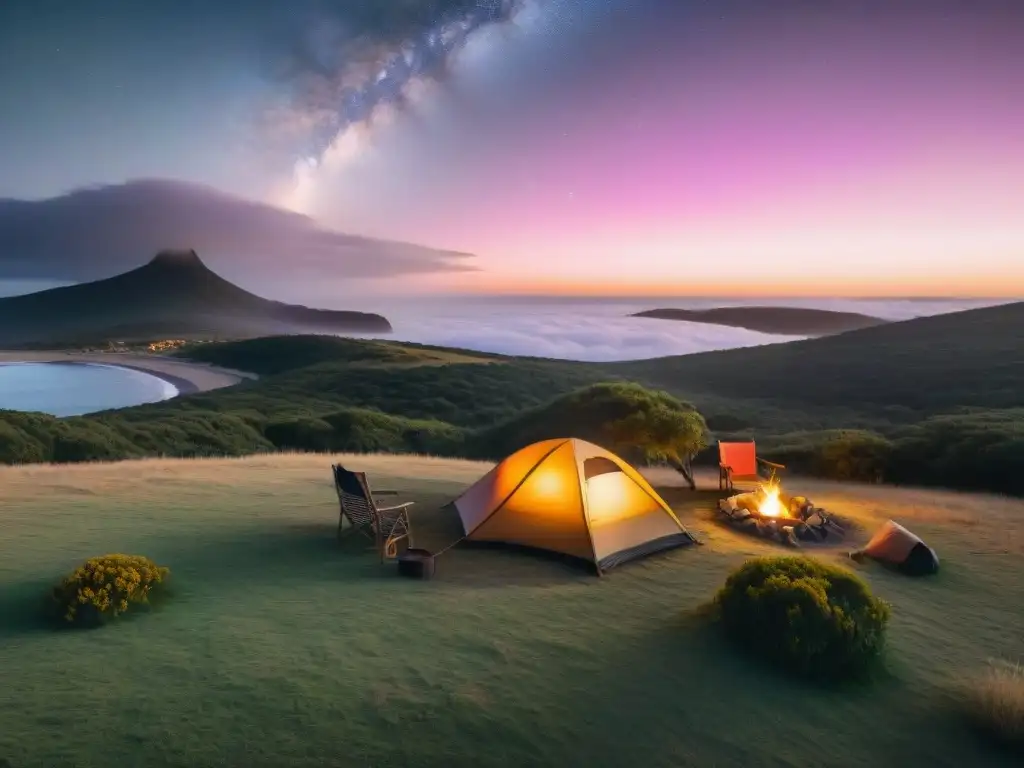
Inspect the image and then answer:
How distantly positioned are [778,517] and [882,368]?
235 ft

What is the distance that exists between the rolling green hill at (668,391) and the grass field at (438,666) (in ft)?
69.4

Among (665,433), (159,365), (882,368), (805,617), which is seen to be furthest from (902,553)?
(159,365)

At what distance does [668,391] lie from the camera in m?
75.1

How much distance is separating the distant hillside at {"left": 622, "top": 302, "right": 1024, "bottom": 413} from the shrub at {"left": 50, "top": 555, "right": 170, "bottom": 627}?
2481 inches

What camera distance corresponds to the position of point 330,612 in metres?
8.29

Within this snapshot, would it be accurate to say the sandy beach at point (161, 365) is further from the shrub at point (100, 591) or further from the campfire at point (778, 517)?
the shrub at point (100, 591)

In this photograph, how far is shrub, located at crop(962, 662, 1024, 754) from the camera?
6.52 meters

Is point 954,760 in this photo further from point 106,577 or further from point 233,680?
point 106,577

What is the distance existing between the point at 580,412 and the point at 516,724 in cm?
3835

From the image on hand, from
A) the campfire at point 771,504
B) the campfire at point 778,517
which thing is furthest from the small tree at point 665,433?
the campfire at point 771,504

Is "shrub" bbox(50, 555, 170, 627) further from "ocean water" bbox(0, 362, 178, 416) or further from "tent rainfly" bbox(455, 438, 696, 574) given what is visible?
"ocean water" bbox(0, 362, 178, 416)

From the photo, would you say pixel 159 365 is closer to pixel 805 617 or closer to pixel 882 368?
pixel 882 368

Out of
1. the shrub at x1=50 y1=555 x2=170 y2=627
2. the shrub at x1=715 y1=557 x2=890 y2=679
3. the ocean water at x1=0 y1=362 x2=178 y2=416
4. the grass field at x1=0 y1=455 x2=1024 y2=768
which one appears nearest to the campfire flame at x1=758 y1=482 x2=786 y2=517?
the grass field at x1=0 y1=455 x2=1024 y2=768

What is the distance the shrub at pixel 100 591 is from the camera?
7.67 metres
